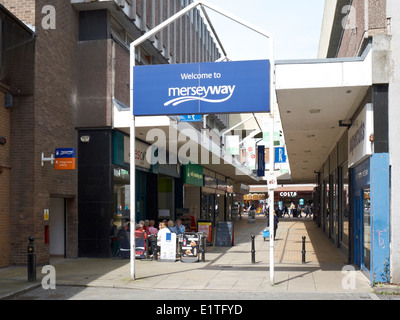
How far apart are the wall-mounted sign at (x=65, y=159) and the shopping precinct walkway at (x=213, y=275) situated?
2989 millimetres

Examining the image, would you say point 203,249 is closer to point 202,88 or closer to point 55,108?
point 202,88

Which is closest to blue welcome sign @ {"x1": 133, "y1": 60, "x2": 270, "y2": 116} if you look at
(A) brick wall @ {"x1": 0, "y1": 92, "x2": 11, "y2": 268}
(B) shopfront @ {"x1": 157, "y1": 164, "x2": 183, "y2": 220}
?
(A) brick wall @ {"x1": 0, "y1": 92, "x2": 11, "y2": 268}

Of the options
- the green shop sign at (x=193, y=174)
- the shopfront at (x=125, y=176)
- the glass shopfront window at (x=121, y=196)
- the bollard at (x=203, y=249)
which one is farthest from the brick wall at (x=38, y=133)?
the green shop sign at (x=193, y=174)

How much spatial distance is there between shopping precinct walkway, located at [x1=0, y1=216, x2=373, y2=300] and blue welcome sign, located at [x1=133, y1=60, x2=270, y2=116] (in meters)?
4.15

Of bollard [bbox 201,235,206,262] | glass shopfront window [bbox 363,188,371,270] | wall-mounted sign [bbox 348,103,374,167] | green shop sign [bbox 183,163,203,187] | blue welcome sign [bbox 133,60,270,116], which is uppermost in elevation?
blue welcome sign [bbox 133,60,270,116]

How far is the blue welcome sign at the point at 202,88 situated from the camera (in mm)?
11969

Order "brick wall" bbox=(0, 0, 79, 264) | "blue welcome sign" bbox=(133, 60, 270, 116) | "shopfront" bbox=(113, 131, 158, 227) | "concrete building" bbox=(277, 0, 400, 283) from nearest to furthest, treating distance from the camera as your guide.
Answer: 1. "concrete building" bbox=(277, 0, 400, 283)
2. "blue welcome sign" bbox=(133, 60, 270, 116)
3. "brick wall" bbox=(0, 0, 79, 264)
4. "shopfront" bbox=(113, 131, 158, 227)

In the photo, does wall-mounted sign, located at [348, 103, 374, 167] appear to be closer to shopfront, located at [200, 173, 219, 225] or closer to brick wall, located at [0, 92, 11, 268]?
brick wall, located at [0, 92, 11, 268]

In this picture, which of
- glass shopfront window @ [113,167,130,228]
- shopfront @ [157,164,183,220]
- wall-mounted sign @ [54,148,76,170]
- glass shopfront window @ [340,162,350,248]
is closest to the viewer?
wall-mounted sign @ [54,148,76,170]

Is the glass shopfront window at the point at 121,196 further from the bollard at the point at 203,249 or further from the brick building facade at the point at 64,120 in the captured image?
the bollard at the point at 203,249

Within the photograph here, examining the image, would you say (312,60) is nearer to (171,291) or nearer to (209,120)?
(171,291)

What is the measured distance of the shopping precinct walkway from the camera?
11.3 m

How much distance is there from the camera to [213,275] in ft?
43.5
